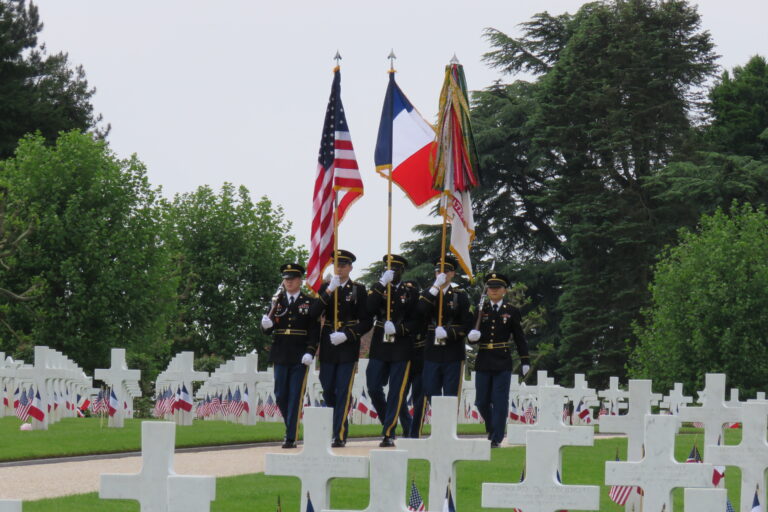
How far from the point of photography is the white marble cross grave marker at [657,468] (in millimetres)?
8875

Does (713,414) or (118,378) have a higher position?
(118,378)

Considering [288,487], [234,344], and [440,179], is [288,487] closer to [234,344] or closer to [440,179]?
[440,179]

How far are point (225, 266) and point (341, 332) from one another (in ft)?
150

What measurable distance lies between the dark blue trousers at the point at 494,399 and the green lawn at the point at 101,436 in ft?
8.78

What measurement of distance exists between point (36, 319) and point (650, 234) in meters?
20.0

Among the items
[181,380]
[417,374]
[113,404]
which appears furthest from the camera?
[181,380]

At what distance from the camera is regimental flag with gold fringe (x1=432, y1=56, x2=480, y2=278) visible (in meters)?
17.6

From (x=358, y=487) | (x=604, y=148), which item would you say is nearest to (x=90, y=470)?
(x=358, y=487)

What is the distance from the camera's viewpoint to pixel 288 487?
1259 cm

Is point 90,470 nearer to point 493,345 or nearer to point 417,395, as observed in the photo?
point 417,395

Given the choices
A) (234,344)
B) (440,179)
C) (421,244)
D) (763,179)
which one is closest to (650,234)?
(763,179)

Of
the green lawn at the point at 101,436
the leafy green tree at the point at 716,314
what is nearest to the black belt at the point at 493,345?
the green lawn at the point at 101,436

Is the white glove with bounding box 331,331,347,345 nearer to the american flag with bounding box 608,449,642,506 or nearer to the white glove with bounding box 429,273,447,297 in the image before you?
the white glove with bounding box 429,273,447,297

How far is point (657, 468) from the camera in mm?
8906
